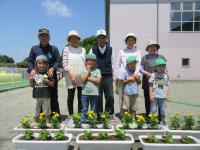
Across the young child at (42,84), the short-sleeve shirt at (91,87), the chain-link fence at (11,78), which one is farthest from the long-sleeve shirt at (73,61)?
the chain-link fence at (11,78)

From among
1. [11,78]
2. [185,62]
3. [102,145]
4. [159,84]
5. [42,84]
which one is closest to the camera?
[102,145]

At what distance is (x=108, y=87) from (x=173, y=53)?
19684 millimetres

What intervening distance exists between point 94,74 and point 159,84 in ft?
4.30

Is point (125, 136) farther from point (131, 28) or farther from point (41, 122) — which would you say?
point (131, 28)

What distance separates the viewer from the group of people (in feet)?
19.3

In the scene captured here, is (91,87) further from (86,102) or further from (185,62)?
(185,62)

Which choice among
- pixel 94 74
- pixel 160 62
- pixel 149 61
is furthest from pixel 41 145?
pixel 149 61

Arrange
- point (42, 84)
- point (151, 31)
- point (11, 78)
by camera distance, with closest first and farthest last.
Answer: point (42, 84) < point (11, 78) < point (151, 31)

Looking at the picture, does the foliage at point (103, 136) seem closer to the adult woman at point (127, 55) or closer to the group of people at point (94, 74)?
the group of people at point (94, 74)

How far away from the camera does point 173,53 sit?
82.6ft

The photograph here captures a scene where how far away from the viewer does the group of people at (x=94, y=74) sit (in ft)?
19.3

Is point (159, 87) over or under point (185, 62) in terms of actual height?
under

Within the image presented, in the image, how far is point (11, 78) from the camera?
16.9 meters

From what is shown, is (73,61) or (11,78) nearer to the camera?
(73,61)
